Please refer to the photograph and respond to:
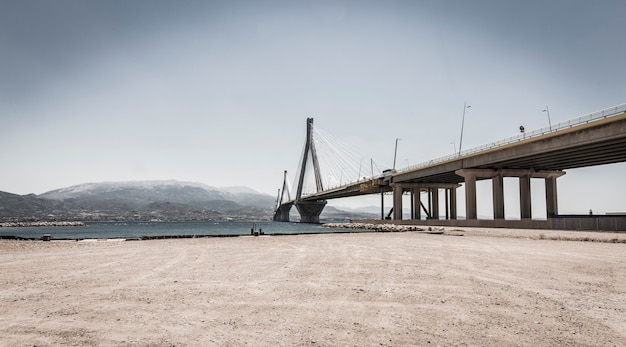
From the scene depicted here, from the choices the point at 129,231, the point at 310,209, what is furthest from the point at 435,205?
the point at 129,231

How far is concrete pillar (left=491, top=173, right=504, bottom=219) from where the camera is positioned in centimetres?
6519

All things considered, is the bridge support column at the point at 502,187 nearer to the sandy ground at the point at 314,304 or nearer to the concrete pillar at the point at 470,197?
the concrete pillar at the point at 470,197

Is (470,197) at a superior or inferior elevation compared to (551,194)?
inferior

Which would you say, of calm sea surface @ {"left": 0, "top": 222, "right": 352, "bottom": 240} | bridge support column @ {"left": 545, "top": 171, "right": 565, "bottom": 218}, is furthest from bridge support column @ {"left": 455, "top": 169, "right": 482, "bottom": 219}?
calm sea surface @ {"left": 0, "top": 222, "right": 352, "bottom": 240}

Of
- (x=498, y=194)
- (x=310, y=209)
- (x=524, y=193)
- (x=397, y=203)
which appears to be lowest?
(x=310, y=209)

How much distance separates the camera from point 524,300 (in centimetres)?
960

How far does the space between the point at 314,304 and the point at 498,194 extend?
63.6 metres

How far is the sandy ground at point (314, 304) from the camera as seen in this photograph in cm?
681

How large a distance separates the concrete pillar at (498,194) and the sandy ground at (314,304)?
5238 centimetres

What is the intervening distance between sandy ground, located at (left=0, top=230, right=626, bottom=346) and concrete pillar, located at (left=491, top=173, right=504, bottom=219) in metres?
52.4

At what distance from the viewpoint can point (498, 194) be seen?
65188 mm

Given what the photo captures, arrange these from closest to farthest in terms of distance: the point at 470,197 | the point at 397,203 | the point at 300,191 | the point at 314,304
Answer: the point at 314,304 → the point at 470,197 → the point at 397,203 → the point at 300,191

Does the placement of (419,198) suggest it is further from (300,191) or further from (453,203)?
(300,191)

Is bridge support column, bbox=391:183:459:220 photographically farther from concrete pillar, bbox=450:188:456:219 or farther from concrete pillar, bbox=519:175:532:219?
concrete pillar, bbox=519:175:532:219
